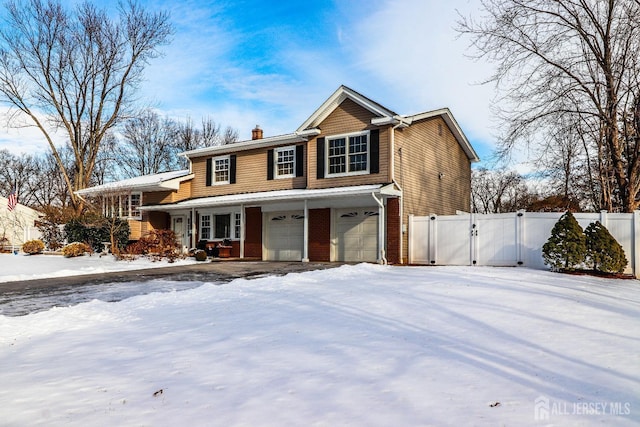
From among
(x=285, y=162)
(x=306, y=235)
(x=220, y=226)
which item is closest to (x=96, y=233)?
(x=220, y=226)

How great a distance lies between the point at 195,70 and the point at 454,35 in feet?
40.2

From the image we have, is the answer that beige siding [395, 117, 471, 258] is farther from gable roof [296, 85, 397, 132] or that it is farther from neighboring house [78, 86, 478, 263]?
gable roof [296, 85, 397, 132]

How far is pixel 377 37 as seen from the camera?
1534cm

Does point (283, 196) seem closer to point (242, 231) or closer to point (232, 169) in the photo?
point (242, 231)

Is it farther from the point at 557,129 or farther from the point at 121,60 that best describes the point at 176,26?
the point at 557,129

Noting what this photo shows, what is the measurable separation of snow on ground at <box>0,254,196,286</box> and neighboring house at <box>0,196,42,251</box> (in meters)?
10.8

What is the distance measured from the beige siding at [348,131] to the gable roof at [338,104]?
185 millimetres

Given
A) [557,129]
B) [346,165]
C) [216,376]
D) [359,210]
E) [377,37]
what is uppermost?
[377,37]

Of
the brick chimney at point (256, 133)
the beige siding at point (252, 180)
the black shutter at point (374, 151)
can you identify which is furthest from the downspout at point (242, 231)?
the black shutter at point (374, 151)

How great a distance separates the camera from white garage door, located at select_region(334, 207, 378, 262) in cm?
1712

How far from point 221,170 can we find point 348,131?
7783mm

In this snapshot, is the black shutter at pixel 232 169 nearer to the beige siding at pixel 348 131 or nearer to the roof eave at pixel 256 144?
the roof eave at pixel 256 144

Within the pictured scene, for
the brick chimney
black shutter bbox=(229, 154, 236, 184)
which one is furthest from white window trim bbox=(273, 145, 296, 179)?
the brick chimney

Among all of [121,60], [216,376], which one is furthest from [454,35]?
[121,60]
